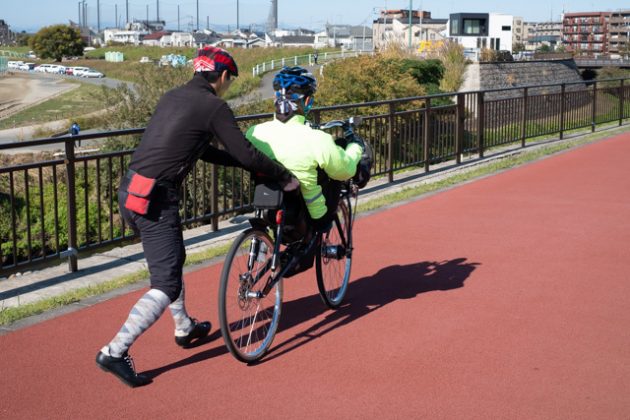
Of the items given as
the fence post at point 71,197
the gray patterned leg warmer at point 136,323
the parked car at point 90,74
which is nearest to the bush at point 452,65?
the fence post at point 71,197

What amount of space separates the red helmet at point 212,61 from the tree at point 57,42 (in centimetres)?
15949

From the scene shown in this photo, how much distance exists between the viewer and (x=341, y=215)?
21.5ft

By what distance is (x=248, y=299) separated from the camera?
5219 mm

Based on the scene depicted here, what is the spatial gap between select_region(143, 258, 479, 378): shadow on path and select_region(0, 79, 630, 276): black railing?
226 centimetres

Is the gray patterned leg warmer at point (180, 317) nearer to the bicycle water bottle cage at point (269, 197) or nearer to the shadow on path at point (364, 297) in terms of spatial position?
the shadow on path at point (364, 297)

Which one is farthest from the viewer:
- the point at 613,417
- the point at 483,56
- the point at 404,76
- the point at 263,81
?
the point at 263,81

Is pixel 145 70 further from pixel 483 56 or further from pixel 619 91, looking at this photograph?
pixel 483 56

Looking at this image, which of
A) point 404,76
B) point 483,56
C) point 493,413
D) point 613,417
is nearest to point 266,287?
point 493,413

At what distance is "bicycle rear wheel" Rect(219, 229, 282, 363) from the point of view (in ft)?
16.3

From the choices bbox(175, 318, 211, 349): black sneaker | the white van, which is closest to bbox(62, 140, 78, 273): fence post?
bbox(175, 318, 211, 349): black sneaker

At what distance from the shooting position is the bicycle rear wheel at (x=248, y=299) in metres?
4.96

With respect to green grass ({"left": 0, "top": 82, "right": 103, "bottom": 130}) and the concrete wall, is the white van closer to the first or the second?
green grass ({"left": 0, "top": 82, "right": 103, "bottom": 130})

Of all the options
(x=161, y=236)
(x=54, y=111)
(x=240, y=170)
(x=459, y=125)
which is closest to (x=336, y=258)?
(x=161, y=236)

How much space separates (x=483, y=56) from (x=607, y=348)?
52765 mm
